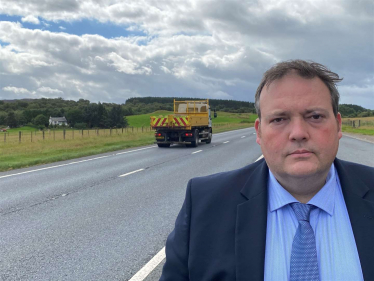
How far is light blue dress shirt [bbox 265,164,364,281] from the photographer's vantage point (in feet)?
5.44

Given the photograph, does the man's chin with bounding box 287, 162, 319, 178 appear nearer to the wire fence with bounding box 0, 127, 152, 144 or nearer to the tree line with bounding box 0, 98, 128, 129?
the wire fence with bounding box 0, 127, 152, 144

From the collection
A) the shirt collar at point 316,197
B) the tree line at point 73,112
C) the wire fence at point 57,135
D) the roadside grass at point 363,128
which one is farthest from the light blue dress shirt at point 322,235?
the tree line at point 73,112

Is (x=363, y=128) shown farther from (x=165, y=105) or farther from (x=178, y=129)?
(x=165, y=105)

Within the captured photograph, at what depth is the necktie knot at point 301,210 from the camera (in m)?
1.74

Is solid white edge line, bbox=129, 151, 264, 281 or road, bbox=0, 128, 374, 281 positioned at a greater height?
solid white edge line, bbox=129, 151, 264, 281

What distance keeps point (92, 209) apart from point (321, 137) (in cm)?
617

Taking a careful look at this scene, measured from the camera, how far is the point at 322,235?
1.72 metres

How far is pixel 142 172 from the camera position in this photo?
12234mm

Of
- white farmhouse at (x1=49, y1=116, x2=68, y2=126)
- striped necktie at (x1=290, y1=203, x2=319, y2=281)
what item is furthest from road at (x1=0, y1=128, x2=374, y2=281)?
white farmhouse at (x1=49, y1=116, x2=68, y2=126)

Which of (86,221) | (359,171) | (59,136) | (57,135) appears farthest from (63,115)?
(359,171)

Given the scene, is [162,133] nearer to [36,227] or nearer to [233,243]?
[36,227]

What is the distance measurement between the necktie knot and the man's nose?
31 cm

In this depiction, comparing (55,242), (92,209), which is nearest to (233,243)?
(55,242)

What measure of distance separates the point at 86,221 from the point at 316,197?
5.27 metres
